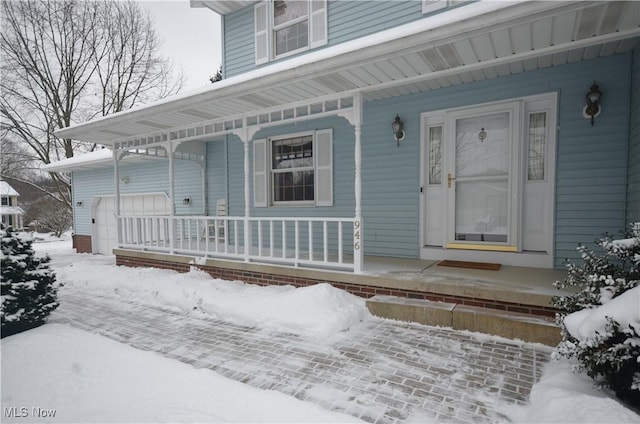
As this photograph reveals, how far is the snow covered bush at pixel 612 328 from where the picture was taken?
1.89 metres

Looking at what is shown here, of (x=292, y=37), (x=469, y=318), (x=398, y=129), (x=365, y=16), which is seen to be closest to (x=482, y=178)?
(x=398, y=129)

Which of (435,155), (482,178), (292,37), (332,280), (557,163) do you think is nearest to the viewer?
(557,163)

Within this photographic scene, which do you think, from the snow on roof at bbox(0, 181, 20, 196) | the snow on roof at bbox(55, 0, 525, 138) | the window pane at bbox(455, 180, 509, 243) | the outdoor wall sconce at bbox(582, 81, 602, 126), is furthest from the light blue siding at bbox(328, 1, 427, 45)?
the snow on roof at bbox(0, 181, 20, 196)

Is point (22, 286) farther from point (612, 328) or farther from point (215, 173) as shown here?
point (612, 328)

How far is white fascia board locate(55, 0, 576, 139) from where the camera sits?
9.11 feet

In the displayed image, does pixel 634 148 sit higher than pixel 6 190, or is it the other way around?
pixel 6 190

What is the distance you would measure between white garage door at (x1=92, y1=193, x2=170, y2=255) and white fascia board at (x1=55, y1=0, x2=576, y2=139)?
199 inches

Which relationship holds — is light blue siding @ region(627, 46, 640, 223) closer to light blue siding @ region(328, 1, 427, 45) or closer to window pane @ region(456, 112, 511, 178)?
window pane @ region(456, 112, 511, 178)

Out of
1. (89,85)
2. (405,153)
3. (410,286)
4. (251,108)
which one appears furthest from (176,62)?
(410,286)

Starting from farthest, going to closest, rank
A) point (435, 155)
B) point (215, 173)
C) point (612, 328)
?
point (215, 173) → point (435, 155) → point (612, 328)

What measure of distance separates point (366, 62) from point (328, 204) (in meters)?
2.93

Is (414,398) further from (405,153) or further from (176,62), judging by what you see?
(176,62)

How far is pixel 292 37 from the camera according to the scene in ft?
21.8

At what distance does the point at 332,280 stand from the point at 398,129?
2606 millimetres
